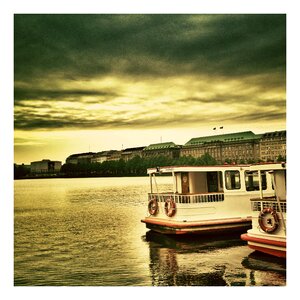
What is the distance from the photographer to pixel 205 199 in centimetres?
929

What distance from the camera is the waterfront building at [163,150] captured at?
333 inches

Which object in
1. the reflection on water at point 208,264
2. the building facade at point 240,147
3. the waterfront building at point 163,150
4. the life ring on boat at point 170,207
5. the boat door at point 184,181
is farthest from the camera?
the boat door at point 184,181

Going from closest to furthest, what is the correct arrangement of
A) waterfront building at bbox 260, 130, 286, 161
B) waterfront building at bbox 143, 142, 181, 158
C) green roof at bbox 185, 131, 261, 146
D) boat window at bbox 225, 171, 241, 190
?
waterfront building at bbox 260, 130, 286, 161 < green roof at bbox 185, 131, 261, 146 < waterfront building at bbox 143, 142, 181, 158 < boat window at bbox 225, 171, 241, 190

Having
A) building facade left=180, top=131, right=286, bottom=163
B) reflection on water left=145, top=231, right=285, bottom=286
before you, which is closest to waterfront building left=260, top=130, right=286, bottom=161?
building facade left=180, top=131, right=286, bottom=163

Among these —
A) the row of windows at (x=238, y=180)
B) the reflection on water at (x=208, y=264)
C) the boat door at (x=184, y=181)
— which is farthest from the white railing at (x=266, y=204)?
the boat door at (x=184, y=181)

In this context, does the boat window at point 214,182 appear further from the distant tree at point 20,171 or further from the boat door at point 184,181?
the distant tree at point 20,171

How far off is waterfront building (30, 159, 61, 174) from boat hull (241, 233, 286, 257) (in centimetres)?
343

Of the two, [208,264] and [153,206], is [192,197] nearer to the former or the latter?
[153,206]

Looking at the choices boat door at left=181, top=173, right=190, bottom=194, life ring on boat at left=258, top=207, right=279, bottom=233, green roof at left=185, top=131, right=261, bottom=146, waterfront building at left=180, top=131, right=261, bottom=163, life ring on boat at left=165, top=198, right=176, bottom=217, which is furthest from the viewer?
boat door at left=181, top=173, right=190, bottom=194

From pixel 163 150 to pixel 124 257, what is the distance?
2091 millimetres

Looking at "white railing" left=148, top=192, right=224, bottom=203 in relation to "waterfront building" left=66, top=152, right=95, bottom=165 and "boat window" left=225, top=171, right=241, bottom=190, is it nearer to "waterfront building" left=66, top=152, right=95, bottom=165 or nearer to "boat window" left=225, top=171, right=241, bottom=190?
"boat window" left=225, top=171, right=241, bottom=190

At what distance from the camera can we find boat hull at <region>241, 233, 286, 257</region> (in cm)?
708

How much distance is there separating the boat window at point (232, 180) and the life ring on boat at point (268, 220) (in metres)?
2.21
